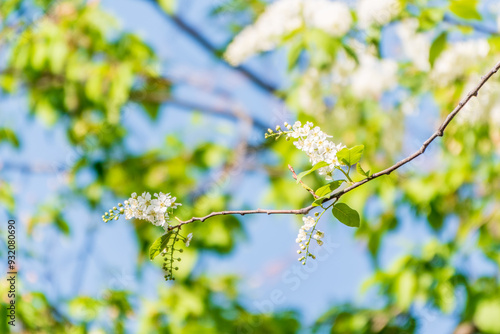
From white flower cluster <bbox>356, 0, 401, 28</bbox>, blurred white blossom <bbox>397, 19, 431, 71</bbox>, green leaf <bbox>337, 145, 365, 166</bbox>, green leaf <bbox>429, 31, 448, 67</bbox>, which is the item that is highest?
blurred white blossom <bbox>397, 19, 431, 71</bbox>

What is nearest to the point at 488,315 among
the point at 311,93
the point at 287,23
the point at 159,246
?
the point at 311,93

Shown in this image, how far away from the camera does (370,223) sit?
9.43 feet

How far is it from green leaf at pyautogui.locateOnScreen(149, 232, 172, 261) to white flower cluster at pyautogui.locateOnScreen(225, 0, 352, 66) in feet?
4.99

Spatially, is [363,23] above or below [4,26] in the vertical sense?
below

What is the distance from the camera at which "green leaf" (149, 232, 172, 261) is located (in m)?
0.84

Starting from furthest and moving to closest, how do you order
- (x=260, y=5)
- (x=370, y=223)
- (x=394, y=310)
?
1. (x=260, y=5)
2. (x=370, y=223)
3. (x=394, y=310)

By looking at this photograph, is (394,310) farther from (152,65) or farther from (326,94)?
(152,65)

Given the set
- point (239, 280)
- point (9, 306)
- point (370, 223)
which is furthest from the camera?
point (239, 280)

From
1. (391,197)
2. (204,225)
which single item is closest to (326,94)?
(391,197)

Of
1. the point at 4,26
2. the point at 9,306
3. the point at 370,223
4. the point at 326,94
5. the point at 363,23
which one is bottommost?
the point at 9,306

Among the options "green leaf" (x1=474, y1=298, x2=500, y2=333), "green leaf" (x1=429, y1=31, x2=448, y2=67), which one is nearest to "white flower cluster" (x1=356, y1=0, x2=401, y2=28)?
"green leaf" (x1=429, y1=31, x2=448, y2=67)

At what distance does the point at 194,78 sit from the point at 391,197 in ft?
5.08

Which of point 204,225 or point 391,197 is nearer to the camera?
point 391,197

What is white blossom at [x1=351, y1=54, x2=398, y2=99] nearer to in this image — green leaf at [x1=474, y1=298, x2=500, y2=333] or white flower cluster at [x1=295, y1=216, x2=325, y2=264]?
green leaf at [x1=474, y1=298, x2=500, y2=333]
